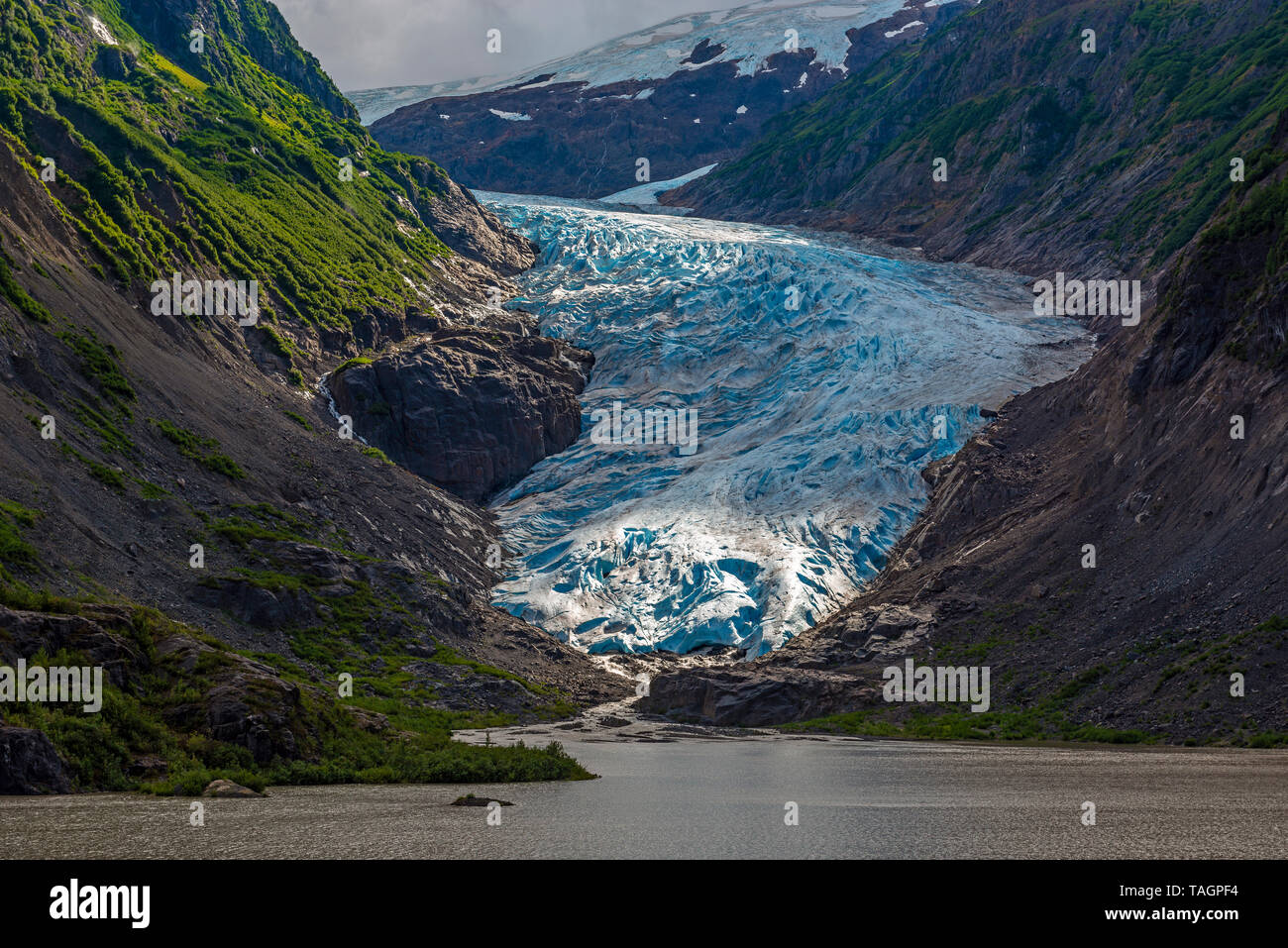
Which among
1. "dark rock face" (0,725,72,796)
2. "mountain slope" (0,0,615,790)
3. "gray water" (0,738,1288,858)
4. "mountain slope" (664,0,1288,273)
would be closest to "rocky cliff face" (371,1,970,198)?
"mountain slope" (664,0,1288,273)

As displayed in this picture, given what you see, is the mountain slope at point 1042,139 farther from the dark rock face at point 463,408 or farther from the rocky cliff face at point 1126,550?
the dark rock face at point 463,408

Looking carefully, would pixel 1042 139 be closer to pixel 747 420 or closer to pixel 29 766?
pixel 747 420

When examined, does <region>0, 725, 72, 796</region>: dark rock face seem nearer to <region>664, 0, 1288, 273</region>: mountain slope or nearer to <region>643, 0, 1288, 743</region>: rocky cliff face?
<region>643, 0, 1288, 743</region>: rocky cliff face

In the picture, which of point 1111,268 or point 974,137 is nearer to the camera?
point 1111,268

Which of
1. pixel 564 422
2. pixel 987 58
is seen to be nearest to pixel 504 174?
pixel 987 58

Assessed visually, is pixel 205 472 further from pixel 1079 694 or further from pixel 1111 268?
pixel 1111 268

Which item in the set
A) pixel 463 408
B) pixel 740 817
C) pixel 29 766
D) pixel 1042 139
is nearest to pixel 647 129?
pixel 1042 139
